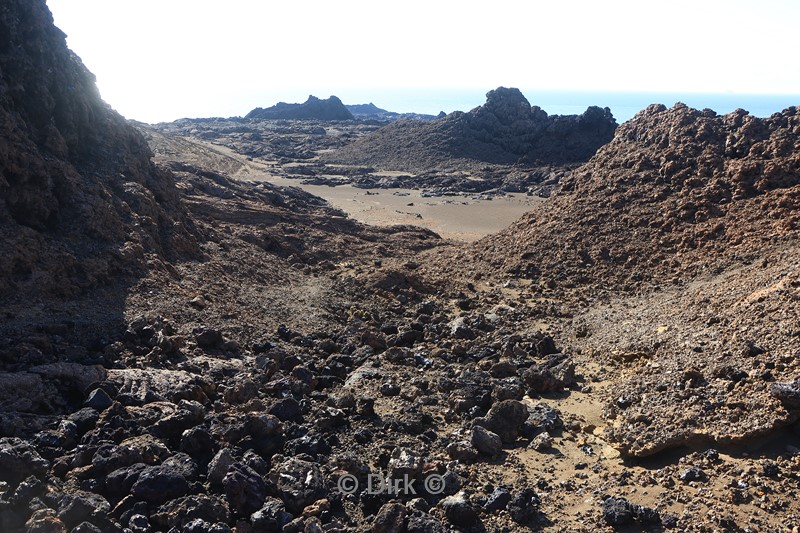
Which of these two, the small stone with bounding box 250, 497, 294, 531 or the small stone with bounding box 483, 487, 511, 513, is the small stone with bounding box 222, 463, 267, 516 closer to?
the small stone with bounding box 250, 497, 294, 531

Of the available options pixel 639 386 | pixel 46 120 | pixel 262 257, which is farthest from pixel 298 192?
pixel 639 386

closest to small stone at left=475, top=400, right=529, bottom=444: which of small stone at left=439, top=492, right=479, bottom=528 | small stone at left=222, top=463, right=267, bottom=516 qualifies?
small stone at left=439, top=492, right=479, bottom=528

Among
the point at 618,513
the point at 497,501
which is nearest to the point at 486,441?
the point at 497,501

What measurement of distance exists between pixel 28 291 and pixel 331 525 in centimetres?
632

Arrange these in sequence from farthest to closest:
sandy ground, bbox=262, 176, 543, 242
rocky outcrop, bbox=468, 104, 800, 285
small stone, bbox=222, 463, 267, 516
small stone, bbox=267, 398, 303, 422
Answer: sandy ground, bbox=262, 176, 543, 242 < rocky outcrop, bbox=468, 104, 800, 285 < small stone, bbox=267, 398, 303, 422 < small stone, bbox=222, 463, 267, 516

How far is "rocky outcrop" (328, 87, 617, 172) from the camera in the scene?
49.5m

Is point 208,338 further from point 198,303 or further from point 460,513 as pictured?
point 460,513

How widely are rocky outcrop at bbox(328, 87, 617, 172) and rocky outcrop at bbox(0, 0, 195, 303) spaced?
123ft

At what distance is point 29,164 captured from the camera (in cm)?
1096

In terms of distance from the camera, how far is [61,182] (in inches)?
460

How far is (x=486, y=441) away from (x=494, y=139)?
4759cm

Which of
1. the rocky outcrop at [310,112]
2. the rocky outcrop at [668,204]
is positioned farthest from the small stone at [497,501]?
the rocky outcrop at [310,112]

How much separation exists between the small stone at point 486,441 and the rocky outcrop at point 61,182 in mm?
6745

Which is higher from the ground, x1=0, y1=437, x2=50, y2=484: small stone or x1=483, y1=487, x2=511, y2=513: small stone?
x1=0, y1=437, x2=50, y2=484: small stone
